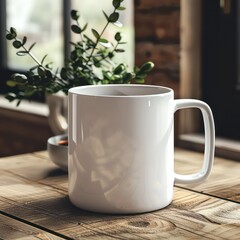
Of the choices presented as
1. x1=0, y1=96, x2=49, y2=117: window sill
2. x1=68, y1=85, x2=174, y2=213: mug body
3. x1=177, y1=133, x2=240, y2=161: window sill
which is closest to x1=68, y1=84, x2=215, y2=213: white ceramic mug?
x1=68, y1=85, x2=174, y2=213: mug body

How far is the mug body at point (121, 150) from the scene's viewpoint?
38.9 inches

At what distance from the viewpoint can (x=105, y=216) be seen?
1010 mm

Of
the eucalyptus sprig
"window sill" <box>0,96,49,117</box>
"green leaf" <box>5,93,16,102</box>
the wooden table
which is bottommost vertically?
the wooden table

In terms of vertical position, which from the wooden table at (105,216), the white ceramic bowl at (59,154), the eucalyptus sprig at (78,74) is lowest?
the wooden table at (105,216)

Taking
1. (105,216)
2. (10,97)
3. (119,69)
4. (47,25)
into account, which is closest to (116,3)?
(119,69)

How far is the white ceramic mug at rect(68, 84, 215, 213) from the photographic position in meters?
0.99

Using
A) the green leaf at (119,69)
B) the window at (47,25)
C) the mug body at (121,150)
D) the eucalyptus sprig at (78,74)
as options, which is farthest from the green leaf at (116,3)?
the window at (47,25)

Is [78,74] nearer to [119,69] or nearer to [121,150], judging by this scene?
[119,69]

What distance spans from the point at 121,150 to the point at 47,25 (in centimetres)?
166

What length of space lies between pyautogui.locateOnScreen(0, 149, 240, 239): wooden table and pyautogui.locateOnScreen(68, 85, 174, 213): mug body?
0.03 metres

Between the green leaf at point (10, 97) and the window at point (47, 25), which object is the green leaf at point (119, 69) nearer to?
the green leaf at point (10, 97)

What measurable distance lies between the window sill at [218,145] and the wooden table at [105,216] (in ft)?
0.64

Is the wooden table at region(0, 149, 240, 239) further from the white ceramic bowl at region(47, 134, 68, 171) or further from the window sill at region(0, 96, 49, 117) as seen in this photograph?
the window sill at region(0, 96, 49, 117)

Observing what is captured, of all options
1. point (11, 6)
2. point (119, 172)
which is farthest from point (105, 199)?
point (11, 6)
